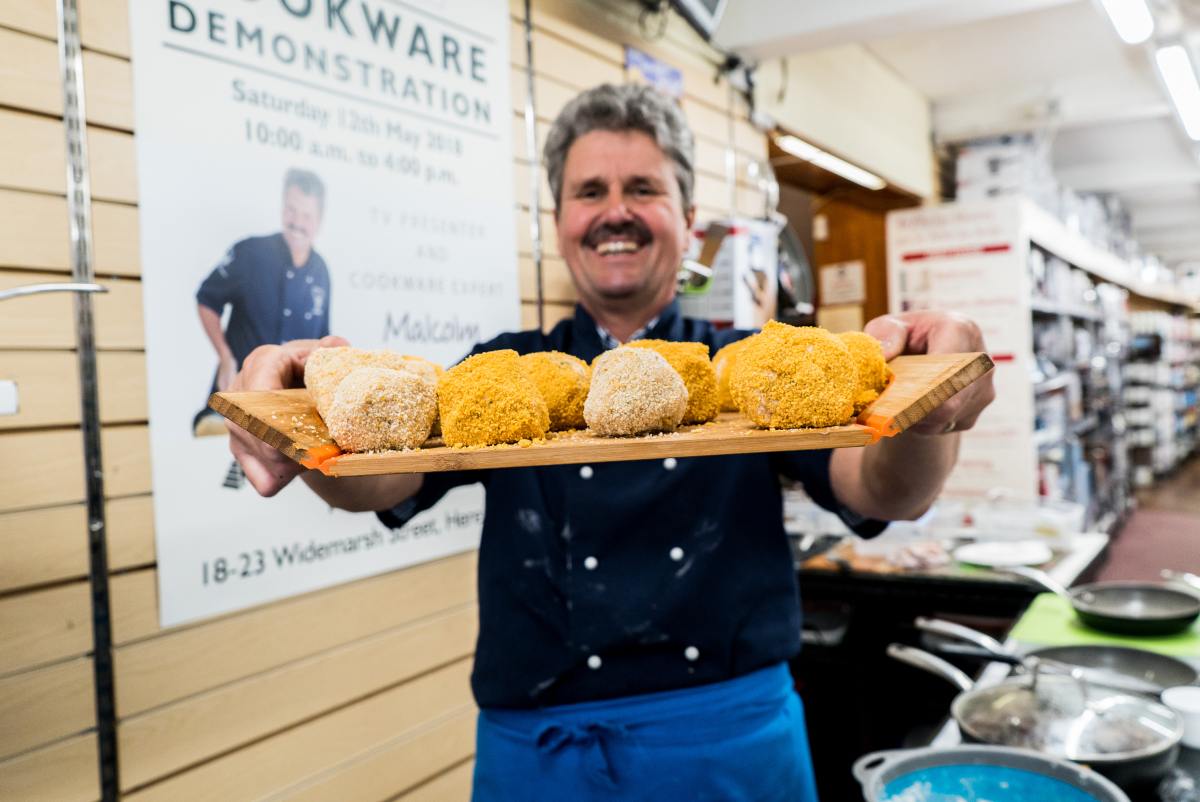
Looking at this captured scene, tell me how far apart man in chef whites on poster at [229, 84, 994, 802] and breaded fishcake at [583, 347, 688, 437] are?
0.53 metres

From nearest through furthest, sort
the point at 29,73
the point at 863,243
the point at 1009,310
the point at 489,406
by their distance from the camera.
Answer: the point at 489,406 < the point at 29,73 < the point at 1009,310 < the point at 863,243

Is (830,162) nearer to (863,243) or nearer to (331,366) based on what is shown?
(863,243)

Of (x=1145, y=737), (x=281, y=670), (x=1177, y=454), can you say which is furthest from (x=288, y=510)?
(x=1177, y=454)

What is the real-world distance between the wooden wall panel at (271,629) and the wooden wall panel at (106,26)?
3.67 feet

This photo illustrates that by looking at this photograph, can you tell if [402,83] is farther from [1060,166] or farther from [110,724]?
[1060,166]

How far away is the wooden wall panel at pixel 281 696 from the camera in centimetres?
173

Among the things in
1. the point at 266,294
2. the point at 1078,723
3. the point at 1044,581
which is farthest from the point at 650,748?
the point at 1044,581

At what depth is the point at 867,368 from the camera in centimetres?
98

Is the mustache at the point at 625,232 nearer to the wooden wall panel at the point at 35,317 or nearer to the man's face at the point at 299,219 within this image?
the man's face at the point at 299,219

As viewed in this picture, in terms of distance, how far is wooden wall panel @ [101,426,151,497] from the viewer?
66.1 inches

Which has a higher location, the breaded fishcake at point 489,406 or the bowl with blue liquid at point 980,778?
the breaded fishcake at point 489,406

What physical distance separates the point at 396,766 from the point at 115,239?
5.15 ft

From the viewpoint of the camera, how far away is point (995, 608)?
8.57 ft

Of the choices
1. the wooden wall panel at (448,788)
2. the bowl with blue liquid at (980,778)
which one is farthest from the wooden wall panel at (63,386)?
the bowl with blue liquid at (980,778)
